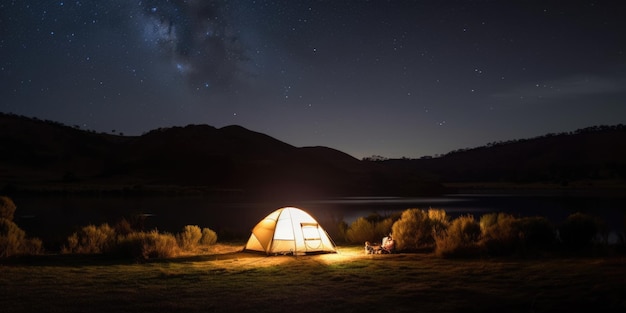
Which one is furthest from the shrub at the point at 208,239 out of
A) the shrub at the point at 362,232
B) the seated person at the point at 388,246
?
the seated person at the point at 388,246

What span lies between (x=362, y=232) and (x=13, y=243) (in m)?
12.0

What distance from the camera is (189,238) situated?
18375mm

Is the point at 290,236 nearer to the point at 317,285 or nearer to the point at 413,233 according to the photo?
the point at 413,233

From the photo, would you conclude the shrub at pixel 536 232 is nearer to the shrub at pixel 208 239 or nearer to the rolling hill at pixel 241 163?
the shrub at pixel 208 239

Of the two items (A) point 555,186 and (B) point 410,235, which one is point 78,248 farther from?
(A) point 555,186

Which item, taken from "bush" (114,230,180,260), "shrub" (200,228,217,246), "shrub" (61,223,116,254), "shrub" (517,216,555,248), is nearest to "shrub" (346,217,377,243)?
"shrub" (200,228,217,246)

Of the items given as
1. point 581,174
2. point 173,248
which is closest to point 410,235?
point 173,248

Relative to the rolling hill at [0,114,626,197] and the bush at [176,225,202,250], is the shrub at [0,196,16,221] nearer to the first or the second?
the bush at [176,225,202,250]

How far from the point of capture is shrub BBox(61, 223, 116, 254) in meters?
17.0

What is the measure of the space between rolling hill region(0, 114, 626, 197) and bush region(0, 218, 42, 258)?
66995 millimetres

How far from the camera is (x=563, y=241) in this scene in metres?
16.6

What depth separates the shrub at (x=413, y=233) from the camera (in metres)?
17.0

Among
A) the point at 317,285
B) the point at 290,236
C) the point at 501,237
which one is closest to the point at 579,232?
the point at 501,237

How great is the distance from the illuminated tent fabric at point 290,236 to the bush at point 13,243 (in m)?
6.95
